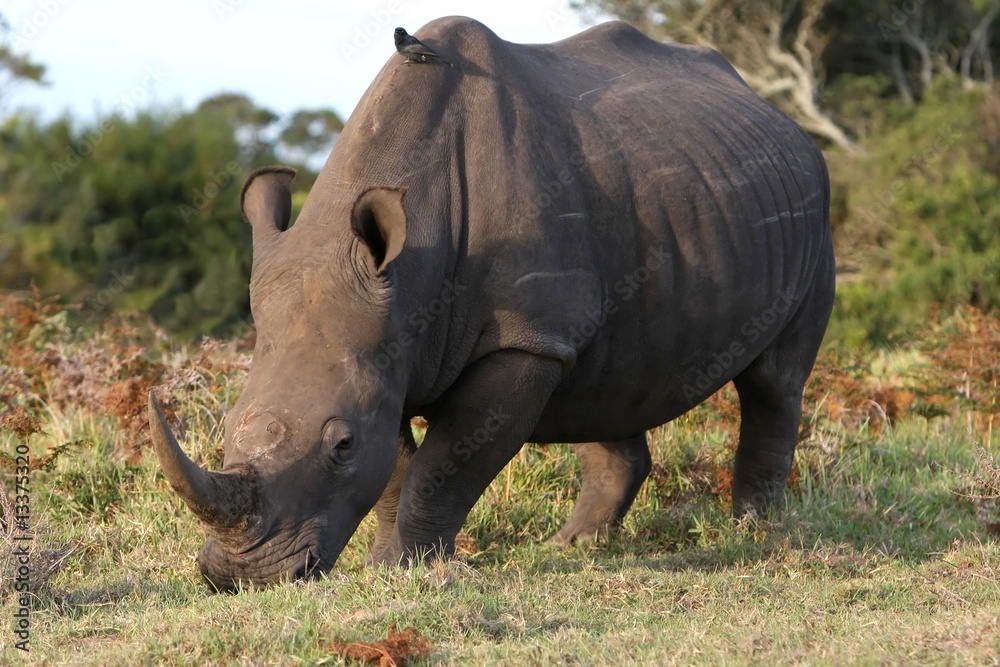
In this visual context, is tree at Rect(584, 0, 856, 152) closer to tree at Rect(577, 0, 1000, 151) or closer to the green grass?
tree at Rect(577, 0, 1000, 151)

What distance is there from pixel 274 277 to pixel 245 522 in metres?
0.93

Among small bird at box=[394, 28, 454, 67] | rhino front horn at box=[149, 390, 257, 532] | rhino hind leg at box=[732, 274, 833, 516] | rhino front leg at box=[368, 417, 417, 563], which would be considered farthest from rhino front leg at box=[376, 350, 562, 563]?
rhino hind leg at box=[732, 274, 833, 516]

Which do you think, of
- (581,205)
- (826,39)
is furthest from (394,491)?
(826,39)

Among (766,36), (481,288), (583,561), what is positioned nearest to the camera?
(481,288)

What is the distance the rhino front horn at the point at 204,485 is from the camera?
422 cm

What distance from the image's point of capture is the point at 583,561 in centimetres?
562

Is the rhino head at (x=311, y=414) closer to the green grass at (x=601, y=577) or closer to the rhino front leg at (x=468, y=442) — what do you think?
the green grass at (x=601, y=577)

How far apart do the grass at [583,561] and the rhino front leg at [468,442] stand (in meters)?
0.24

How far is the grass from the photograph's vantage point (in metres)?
4.05

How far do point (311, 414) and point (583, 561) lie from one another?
5.32 ft

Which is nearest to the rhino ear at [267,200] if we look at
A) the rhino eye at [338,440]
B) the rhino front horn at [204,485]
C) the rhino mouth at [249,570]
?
the rhino eye at [338,440]

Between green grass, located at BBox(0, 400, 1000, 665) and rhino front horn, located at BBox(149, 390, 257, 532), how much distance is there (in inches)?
10.7

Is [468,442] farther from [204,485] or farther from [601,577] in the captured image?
[204,485]

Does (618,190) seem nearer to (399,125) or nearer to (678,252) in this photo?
(678,252)
